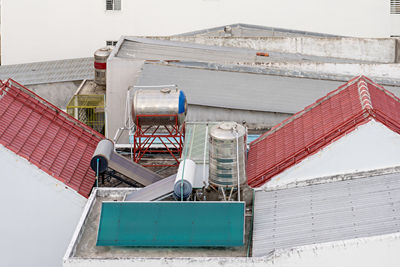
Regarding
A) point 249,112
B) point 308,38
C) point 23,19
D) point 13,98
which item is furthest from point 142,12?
point 13,98

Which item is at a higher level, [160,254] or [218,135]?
[218,135]

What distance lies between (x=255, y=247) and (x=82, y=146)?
9.51 metres

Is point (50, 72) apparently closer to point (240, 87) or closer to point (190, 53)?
point (190, 53)

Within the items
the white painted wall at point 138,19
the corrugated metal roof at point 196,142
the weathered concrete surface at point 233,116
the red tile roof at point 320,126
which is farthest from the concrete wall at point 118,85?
the white painted wall at point 138,19

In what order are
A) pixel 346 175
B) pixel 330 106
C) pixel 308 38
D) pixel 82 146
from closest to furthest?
pixel 346 175 < pixel 330 106 < pixel 82 146 < pixel 308 38

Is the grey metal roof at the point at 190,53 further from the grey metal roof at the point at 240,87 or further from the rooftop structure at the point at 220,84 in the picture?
the grey metal roof at the point at 240,87

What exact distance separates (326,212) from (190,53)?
20.0 meters

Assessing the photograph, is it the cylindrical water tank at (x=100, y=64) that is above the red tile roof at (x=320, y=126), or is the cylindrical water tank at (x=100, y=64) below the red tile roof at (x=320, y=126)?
below

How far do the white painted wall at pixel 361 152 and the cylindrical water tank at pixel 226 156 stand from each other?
2.25 metres

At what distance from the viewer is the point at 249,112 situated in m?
32.0

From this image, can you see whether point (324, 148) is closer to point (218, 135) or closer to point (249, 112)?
point (218, 135)

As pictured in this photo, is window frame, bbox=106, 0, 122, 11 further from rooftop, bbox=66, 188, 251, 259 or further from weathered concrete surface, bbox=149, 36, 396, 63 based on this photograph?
rooftop, bbox=66, 188, 251, 259

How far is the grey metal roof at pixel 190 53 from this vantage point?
38375mm

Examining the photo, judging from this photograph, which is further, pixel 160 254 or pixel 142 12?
pixel 142 12
